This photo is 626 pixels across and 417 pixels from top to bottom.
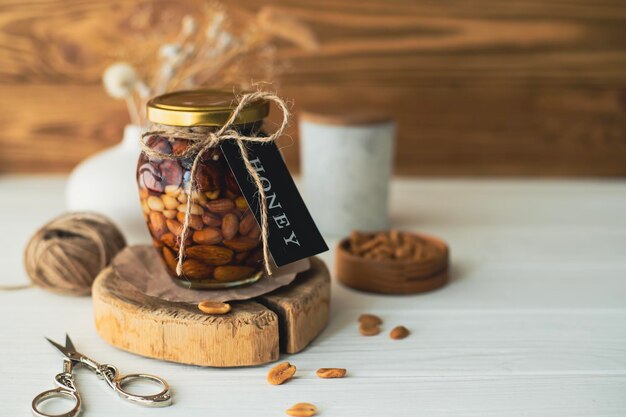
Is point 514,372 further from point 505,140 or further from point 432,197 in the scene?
point 505,140

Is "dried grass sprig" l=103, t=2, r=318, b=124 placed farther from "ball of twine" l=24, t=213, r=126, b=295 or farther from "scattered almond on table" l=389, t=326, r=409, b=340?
"scattered almond on table" l=389, t=326, r=409, b=340

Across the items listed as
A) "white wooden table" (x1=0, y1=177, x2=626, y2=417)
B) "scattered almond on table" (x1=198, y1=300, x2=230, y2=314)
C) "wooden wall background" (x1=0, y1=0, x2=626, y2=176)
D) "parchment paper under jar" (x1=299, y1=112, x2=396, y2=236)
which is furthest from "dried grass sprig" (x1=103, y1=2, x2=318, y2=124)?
"scattered almond on table" (x1=198, y1=300, x2=230, y2=314)

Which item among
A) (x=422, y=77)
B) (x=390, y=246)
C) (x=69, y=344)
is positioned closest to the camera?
(x=69, y=344)

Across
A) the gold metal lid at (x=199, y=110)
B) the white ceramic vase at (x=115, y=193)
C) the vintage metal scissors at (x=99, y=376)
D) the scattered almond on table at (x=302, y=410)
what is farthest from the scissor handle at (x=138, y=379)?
the white ceramic vase at (x=115, y=193)

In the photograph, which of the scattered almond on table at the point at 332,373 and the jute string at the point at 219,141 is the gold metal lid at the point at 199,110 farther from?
the scattered almond on table at the point at 332,373

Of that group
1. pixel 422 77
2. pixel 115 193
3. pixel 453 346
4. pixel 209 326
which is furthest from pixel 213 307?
pixel 422 77

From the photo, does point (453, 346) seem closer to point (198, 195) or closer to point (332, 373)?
point (332, 373)

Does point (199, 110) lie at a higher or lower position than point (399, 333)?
higher
